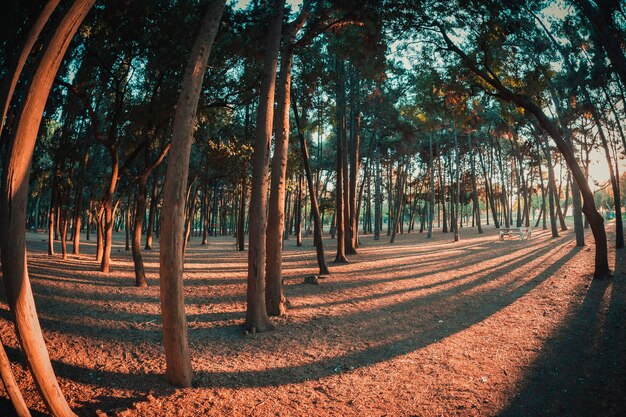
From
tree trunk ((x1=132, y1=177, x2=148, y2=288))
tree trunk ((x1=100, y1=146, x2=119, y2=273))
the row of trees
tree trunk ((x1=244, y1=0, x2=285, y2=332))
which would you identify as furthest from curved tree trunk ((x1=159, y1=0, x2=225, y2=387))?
tree trunk ((x1=100, y1=146, x2=119, y2=273))

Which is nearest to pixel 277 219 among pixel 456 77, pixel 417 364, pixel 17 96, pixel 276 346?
pixel 276 346

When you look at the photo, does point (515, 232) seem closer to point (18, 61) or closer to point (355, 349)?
point (355, 349)

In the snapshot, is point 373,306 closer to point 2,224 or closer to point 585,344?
point 585,344

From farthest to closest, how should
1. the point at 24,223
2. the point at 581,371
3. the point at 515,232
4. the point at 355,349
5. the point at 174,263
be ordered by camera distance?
the point at 515,232 < the point at 355,349 < the point at 581,371 < the point at 174,263 < the point at 24,223

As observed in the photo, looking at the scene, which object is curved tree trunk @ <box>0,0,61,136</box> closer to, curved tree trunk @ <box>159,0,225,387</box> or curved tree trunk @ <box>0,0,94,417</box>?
curved tree trunk @ <box>0,0,94,417</box>

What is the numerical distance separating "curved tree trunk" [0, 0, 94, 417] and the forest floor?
0.74 meters

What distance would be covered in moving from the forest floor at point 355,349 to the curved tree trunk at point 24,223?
0.74 meters

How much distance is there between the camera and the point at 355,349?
16.2 ft

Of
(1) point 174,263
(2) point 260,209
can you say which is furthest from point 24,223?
(2) point 260,209

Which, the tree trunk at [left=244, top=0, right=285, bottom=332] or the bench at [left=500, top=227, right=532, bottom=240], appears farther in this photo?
the bench at [left=500, top=227, right=532, bottom=240]

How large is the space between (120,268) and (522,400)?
490 inches

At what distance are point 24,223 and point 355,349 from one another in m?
4.58

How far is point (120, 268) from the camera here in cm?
1130

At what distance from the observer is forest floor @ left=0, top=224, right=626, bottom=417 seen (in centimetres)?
345
